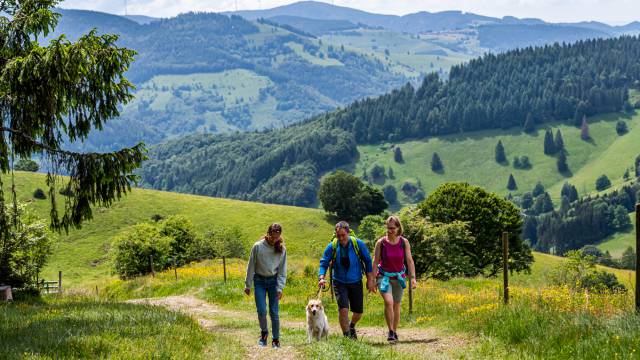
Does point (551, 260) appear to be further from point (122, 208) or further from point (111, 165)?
point (111, 165)

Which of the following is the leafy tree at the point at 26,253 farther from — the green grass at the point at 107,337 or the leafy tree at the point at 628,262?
the leafy tree at the point at 628,262

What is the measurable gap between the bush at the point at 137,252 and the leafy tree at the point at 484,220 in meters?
28.3

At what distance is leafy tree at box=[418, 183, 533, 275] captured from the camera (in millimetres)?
61312

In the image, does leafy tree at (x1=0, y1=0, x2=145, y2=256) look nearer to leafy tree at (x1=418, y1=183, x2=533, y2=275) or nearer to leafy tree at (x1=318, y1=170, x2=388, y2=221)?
leafy tree at (x1=418, y1=183, x2=533, y2=275)

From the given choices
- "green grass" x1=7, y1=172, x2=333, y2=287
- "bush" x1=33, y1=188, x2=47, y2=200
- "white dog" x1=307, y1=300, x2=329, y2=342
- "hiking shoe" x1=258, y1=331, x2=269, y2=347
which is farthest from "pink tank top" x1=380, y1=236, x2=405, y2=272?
"bush" x1=33, y1=188, x2=47, y2=200

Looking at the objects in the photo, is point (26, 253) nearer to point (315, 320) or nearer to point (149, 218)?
point (315, 320)

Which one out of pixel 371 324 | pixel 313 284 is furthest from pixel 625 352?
pixel 313 284

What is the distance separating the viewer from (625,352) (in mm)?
9430

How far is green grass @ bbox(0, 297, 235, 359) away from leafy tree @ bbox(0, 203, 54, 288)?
60.0 feet

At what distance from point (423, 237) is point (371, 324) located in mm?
28396

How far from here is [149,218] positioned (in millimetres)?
106375

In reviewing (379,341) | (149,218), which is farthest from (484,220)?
(149,218)

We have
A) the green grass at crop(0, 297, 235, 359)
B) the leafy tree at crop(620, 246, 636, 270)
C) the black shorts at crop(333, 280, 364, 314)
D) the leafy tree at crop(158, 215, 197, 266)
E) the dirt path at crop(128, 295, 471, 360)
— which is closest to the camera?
the green grass at crop(0, 297, 235, 359)

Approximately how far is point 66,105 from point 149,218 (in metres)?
95.1
